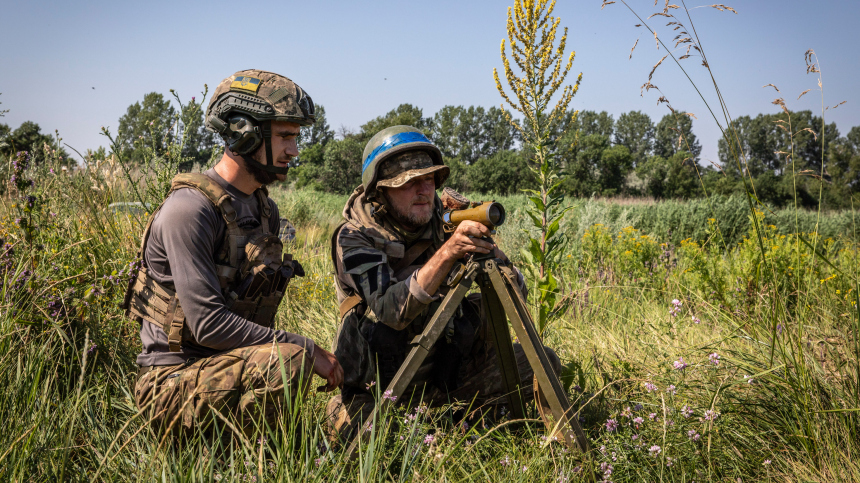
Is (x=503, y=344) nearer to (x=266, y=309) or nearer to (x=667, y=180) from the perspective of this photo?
(x=266, y=309)

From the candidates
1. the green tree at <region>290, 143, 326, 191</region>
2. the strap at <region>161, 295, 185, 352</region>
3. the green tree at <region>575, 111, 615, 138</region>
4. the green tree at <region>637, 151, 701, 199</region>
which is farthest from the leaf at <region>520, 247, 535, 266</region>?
the green tree at <region>575, 111, 615, 138</region>

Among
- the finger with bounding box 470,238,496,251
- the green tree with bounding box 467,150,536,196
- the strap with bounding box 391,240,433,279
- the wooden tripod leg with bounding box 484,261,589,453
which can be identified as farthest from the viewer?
the green tree with bounding box 467,150,536,196

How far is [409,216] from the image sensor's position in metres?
2.73

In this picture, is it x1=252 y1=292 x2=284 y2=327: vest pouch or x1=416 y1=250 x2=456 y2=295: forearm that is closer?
x1=416 y1=250 x2=456 y2=295: forearm

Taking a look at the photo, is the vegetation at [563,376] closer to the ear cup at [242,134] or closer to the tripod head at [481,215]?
the tripod head at [481,215]

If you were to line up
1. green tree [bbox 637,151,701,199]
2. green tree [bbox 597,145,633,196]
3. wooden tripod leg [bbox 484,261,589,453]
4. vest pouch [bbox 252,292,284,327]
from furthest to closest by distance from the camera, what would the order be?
green tree [bbox 597,145,633,196] → green tree [bbox 637,151,701,199] → vest pouch [bbox 252,292,284,327] → wooden tripod leg [bbox 484,261,589,453]

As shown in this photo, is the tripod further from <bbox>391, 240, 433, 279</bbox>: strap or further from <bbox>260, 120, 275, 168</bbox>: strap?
<bbox>260, 120, 275, 168</bbox>: strap

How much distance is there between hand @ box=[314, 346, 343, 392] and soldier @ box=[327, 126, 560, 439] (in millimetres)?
229

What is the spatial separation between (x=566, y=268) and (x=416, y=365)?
488cm

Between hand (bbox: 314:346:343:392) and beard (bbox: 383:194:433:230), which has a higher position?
beard (bbox: 383:194:433:230)

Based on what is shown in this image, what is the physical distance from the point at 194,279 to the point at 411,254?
45.6 inches

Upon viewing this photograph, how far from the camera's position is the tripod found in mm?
2105

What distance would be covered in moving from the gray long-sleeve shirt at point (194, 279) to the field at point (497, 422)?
332 millimetres

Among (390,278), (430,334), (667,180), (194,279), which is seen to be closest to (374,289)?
(390,278)
